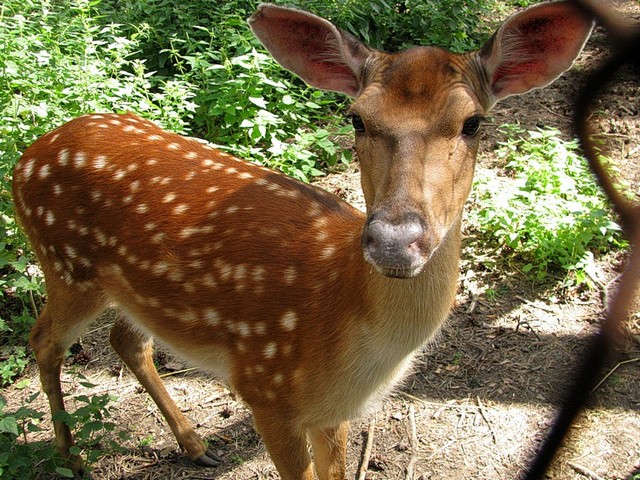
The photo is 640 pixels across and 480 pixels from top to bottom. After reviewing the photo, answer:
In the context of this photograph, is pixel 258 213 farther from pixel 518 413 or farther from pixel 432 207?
pixel 518 413

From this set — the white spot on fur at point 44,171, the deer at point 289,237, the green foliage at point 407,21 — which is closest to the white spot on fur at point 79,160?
the deer at point 289,237

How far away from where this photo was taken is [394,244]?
1966mm

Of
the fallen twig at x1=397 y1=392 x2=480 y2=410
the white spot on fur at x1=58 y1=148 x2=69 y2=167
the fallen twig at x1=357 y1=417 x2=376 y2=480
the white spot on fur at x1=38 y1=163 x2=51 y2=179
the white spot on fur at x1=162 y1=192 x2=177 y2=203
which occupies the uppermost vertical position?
the white spot on fur at x1=58 y1=148 x2=69 y2=167

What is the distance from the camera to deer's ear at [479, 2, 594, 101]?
2.33 metres

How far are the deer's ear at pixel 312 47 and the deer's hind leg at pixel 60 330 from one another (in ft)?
4.86

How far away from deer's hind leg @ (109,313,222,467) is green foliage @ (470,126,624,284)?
2247 millimetres

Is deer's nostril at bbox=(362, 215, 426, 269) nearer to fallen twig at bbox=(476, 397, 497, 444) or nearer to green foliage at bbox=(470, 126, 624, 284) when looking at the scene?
fallen twig at bbox=(476, 397, 497, 444)

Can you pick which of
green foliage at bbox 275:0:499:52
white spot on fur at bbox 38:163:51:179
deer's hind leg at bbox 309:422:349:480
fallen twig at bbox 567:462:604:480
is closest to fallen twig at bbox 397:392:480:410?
fallen twig at bbox 567:462:604:480

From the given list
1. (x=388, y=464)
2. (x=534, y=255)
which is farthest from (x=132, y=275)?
(x=534, y=255)

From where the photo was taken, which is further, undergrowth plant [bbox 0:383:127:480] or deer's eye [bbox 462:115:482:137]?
undergrowth plant [bbox 0:383:127:480]

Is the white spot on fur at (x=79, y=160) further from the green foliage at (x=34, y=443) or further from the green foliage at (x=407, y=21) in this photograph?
the green foliage at (x=407, y=21)

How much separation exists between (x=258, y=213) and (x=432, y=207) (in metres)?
1.12

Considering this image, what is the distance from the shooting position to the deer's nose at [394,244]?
6.45ft

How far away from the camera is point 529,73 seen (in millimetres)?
2572
